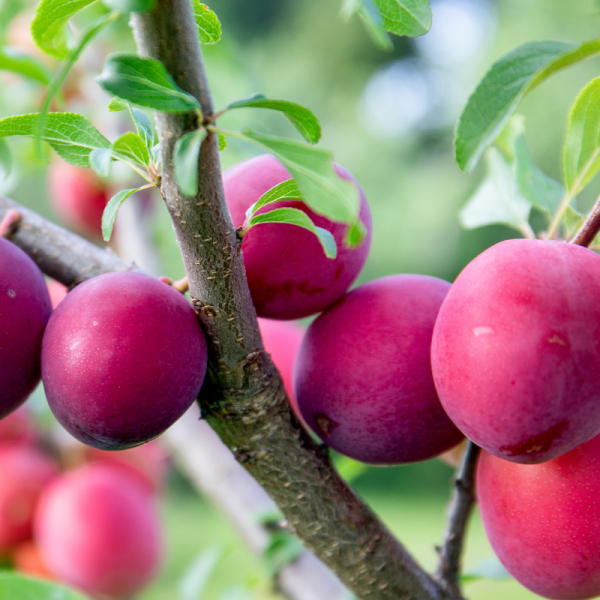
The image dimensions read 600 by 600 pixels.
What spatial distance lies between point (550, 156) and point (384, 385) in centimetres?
315

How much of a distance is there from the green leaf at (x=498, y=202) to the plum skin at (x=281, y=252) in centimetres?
12

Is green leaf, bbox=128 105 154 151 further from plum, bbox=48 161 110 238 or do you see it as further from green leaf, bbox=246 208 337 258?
plum, bbox=48 161 110 238

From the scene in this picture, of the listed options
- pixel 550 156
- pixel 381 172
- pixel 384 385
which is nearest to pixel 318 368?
pixel 384 385

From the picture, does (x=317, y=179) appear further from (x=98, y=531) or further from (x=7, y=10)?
(x=98, y=531)

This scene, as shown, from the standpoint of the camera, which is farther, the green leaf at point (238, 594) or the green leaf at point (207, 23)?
the green leaf at point (238, 594)

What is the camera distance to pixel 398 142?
4098 mm

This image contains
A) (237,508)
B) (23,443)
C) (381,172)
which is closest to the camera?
(237,508)

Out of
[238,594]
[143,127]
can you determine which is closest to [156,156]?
[143,127]

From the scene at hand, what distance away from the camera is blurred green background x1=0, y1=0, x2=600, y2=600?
276cm

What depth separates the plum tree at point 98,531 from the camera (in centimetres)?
67

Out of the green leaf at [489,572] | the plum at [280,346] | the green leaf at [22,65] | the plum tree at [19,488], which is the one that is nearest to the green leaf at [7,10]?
the green leaf at [22,65]

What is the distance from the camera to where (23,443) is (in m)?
0.76

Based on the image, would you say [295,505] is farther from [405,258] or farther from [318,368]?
[405,258]

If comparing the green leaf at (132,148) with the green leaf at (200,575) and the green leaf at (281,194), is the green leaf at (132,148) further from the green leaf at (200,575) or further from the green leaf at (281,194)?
the green leaf at (200,575)
